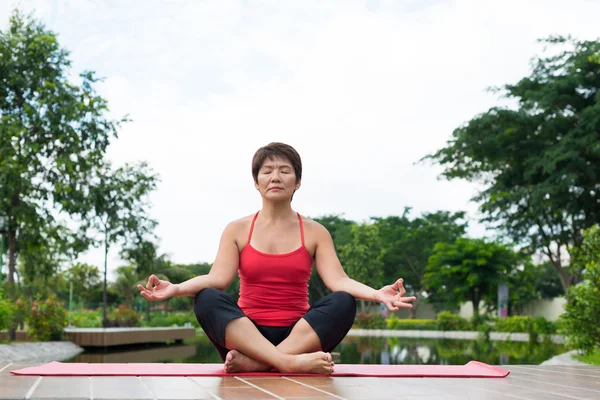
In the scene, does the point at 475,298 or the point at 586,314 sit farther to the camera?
the point at 475,298

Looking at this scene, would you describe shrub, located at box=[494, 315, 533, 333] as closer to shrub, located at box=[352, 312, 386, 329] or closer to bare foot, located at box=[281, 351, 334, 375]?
shrub, located at box=[352, 312, 386, 329]

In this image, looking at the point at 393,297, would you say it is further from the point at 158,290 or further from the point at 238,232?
the point at 158,290

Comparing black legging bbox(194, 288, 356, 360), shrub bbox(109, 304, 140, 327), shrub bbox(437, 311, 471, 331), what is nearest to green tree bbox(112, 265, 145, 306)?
shrub bbox(109, 304, 140, 327)

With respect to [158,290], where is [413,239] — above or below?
above

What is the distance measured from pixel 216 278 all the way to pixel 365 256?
3141 centimetres

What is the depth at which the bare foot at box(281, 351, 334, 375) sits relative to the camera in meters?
3.35

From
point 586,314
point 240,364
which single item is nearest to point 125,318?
point 586,314

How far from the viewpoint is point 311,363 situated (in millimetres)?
3363

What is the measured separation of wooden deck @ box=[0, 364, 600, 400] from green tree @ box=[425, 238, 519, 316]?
2587cm

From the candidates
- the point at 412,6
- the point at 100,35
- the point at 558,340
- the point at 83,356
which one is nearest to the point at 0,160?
the point at 83,356

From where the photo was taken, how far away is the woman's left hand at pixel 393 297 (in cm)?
330

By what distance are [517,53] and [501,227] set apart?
16.7 feet

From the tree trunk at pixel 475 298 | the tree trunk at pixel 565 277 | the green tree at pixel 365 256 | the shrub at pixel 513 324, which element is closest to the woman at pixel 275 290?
the tree trunk at pixel 565 277

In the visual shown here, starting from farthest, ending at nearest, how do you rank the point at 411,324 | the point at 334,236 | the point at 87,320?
1. the point at 334,236
2. the point at 411,324
3. the point at 87,320
